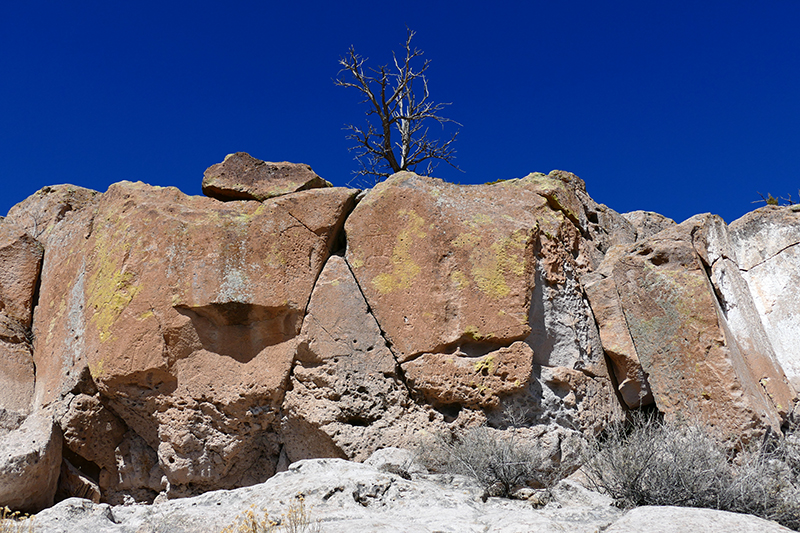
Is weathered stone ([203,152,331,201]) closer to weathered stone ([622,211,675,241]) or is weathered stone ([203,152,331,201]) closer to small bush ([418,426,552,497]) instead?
small bush ([418,426,552,497])

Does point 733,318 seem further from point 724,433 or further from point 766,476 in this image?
point 766,476

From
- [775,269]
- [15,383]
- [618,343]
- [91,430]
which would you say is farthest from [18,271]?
[775,269]

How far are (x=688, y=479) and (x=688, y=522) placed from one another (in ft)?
2.62

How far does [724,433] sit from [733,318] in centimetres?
125

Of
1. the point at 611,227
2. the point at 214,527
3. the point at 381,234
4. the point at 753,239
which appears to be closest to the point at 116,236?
the point at 381,234

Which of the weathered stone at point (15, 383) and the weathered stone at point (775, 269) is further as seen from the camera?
the weathered stone at point (775, 269)

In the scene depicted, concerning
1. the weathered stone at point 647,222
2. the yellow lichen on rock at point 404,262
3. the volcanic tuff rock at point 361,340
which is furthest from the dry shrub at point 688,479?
the weathered stone at point 647,222

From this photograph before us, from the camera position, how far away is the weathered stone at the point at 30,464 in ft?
17.0

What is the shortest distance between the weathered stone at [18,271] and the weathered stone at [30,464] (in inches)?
51.2

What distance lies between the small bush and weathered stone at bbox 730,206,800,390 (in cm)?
282

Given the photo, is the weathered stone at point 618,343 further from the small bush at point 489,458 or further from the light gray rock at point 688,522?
the light gray rock at point 688,522

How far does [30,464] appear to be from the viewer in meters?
5.31

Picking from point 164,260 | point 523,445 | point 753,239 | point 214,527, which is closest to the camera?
point 214,527

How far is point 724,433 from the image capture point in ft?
16.5
